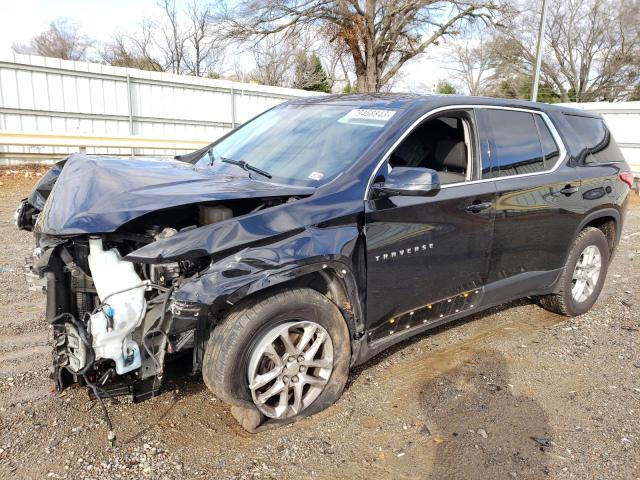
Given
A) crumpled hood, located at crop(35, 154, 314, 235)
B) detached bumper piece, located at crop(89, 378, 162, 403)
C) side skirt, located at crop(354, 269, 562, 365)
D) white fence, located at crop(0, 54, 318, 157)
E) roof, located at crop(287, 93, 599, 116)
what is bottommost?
detached bumper piece, located at crop(89, 378, 162, 403)

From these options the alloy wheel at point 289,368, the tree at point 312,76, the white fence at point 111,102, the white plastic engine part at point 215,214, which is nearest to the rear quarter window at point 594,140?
the alloy wheel at point 289,368

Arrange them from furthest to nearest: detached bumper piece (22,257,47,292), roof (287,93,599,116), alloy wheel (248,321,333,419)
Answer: roof (287,93,599,116), detached bumper piece (22,257,47,292), alloy wheel (248,321,333,419)

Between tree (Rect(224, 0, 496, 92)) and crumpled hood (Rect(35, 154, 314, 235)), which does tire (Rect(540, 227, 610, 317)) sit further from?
tree (Rect(224, 0, 496, 92))

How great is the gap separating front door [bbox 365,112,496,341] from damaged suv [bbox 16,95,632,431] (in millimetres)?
11

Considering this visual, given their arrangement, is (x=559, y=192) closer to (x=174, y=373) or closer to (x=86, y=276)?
(x=174, y=373)

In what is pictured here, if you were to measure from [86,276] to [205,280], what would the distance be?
67 centimetres

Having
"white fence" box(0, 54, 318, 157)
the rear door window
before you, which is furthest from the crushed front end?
"white fence" box(0, 54, 318, 157)

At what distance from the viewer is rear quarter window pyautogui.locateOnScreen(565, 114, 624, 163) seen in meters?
4.55

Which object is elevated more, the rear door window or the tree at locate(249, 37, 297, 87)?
the tree at locate(249, 37, 297, 87)

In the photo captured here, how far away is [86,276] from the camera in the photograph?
8.60 ft

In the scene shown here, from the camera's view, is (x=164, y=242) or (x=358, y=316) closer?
(x=164, y=242)

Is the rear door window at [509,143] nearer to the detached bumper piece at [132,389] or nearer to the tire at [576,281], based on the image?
the tire at [576,281]

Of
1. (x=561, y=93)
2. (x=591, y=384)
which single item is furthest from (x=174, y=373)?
(x=561, y=93)

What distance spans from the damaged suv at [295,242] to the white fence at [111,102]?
10.4m
